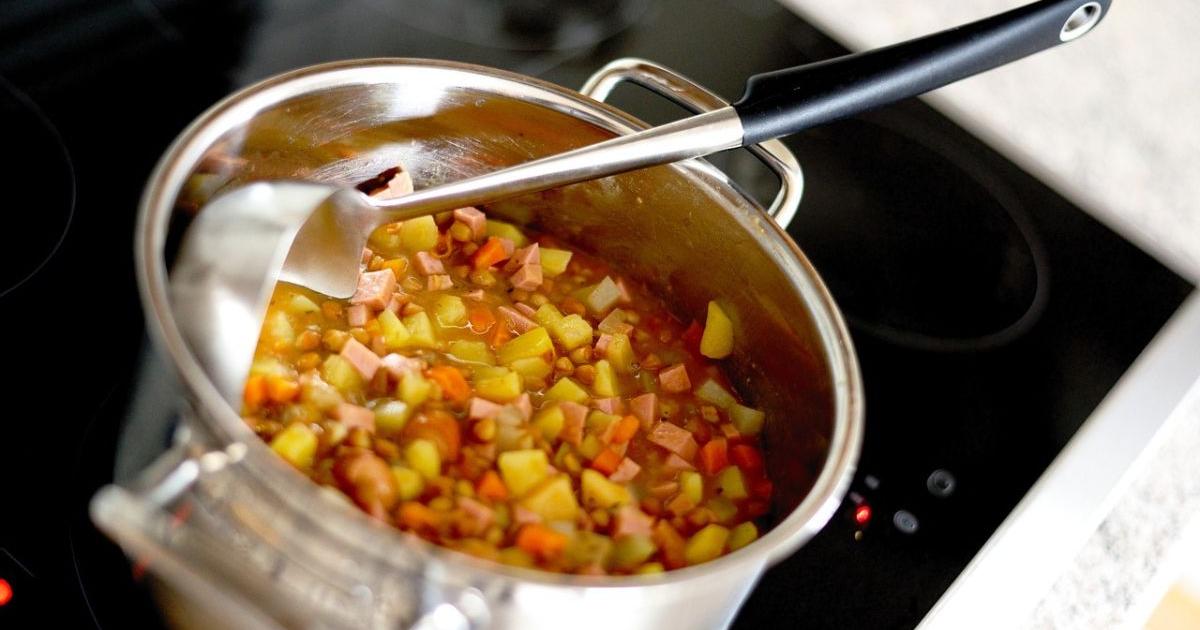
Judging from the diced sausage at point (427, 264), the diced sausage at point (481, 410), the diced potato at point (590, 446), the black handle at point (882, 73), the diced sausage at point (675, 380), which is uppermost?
the black handle at point (882, 73)

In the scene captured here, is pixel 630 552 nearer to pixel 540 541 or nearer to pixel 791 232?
pixel 540 541

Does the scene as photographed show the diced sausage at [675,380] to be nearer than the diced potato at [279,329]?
No

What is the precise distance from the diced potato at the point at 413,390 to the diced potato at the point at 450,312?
104mm

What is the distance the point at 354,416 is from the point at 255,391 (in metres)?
0.08

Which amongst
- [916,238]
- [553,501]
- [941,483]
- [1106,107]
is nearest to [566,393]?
[553,501]

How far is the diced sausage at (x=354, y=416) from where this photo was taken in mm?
893

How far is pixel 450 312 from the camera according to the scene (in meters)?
1.05

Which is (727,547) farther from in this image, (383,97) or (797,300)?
(383,97)

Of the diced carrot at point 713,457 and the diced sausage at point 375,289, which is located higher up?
the diced carrot at point 713,457

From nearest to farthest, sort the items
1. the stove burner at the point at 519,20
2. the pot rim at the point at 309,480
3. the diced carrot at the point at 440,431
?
1. the pot rim at the point at 309,480
2. the diced carrot at the point at 440,431
3. the stove burner at the point at 519,20

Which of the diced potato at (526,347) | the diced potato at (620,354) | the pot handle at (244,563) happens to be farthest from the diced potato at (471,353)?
the pot handle at (244,563)

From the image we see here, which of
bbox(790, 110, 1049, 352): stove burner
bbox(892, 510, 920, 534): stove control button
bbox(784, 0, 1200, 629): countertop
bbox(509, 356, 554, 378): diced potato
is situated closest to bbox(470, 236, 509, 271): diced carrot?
bbox(509, 356, 554, 378): diced potato

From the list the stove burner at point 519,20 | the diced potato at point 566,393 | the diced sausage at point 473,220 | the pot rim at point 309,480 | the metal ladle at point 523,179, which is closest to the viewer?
the pot rim at point 309,480

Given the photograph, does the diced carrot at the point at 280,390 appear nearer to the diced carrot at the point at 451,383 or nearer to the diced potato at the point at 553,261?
the diced carrot at the point at 451,383
